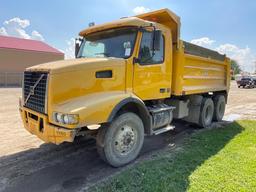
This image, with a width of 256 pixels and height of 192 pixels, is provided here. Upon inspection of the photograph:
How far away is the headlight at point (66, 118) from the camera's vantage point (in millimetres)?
3619

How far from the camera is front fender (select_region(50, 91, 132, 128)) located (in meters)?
3.68

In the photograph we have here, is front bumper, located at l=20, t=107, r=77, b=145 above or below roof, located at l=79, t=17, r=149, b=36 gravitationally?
below

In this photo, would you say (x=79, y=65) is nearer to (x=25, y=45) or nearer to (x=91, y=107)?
(x=91, y=107)

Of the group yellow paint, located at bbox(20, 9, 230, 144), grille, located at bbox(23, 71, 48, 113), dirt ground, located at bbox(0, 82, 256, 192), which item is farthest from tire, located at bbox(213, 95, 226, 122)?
grille, located at bbox(23, 71, 48, 113)

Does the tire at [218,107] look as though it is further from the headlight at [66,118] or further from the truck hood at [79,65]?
the headlight at [66,118]

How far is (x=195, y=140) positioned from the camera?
20.2ft

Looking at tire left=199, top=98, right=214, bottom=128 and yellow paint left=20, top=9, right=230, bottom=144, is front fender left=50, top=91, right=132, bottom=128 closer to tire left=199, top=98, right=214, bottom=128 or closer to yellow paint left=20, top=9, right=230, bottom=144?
yellow paint left=20, top=9, right=230, bottom=144

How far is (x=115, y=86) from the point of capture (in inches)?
175

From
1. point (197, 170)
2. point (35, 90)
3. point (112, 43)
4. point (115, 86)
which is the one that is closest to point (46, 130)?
point (35, 90)

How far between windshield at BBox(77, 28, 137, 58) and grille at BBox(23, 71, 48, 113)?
1321 mm

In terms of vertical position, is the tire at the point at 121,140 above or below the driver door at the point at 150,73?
below

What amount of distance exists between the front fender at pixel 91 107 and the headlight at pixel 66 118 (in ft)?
0.16

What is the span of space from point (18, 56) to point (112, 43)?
28.0 metres

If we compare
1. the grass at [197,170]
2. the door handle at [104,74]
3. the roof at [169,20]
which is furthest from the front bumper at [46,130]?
the roof at [169,20]
